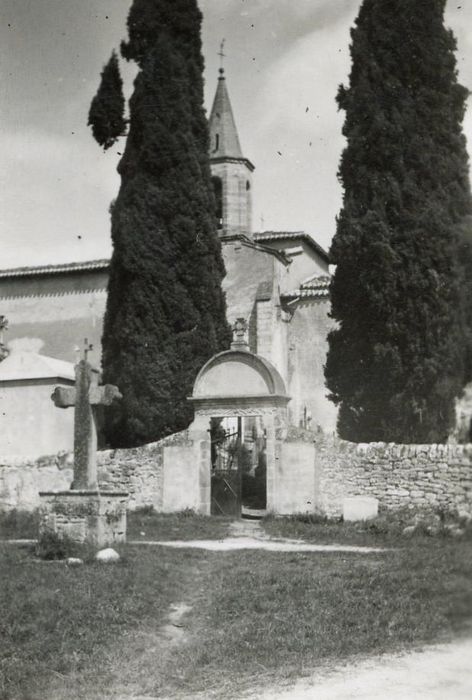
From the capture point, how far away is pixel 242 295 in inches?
958

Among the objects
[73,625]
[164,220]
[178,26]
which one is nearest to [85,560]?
[73,625]

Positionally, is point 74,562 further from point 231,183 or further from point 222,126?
point 222,126

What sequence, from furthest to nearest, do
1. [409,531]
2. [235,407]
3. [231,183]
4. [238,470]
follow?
[231,183] < [238,470] < [235,407] < [409,531]

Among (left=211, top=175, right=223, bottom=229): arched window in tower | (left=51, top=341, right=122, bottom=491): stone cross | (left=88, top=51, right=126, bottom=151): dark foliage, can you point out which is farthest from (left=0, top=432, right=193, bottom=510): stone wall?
(left=211, top=175, right=223, bottom=229): arched window in tower

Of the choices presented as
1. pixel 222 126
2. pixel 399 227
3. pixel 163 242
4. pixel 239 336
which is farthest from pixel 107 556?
pixel 222 126

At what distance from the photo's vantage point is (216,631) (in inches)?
263

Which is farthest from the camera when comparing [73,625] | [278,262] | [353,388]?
[278,262]

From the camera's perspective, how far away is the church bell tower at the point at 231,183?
25.3 metres

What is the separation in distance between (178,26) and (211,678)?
1790 cm

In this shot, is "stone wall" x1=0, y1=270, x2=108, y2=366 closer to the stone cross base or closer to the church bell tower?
the church bell tower

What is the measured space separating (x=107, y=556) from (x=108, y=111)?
44.8 ft

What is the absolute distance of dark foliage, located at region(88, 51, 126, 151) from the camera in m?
19.8

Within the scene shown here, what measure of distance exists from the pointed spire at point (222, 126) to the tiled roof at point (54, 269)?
5.43m

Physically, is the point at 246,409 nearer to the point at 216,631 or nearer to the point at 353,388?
the point at 353,388
